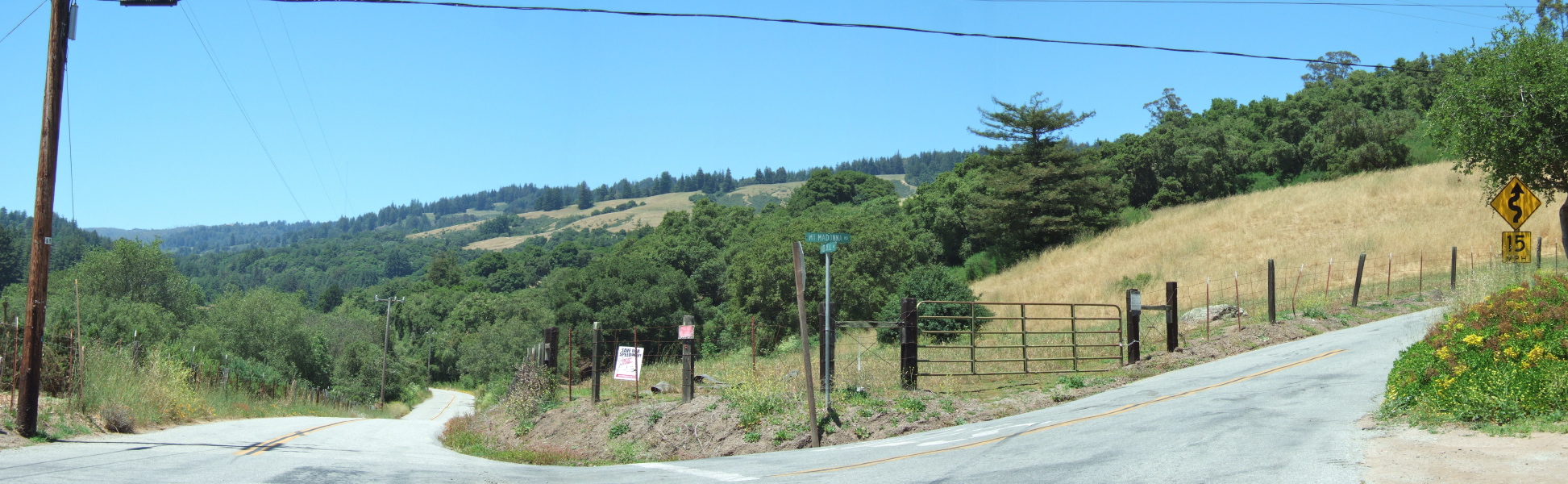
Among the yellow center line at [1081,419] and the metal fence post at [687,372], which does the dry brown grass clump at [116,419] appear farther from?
the yellow center line at [1081,419]

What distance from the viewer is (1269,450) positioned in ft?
26.9

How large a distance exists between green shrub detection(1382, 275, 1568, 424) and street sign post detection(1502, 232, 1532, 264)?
4626mm

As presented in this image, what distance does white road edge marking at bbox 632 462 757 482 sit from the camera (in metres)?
9.25

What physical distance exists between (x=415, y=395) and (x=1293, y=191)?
210ft

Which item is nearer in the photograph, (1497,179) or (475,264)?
(1497,179)

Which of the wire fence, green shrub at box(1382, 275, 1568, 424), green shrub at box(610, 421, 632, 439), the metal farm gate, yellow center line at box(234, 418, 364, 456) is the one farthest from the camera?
the wire fence

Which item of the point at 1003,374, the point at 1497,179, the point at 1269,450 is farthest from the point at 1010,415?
the point at 1497,179

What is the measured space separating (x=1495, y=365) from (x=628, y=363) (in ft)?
43.3

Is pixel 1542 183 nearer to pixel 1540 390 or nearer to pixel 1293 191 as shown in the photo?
pixel 1540 390

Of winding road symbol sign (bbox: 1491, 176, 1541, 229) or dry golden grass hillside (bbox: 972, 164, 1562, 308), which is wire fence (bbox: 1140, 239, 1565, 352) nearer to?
dry golden grass hillside (bbox: 972, 164, 1562, 308)

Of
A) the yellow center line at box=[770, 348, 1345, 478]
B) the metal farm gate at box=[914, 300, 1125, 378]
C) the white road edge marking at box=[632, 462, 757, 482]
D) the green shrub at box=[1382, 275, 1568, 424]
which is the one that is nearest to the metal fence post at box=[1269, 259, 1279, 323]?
the metal farm gate at box=[914, 300, 1125, 378]

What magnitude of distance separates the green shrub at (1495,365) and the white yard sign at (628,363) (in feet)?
38.9

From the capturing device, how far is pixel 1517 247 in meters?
15.0

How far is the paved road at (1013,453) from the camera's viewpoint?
313 inches
